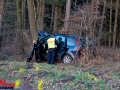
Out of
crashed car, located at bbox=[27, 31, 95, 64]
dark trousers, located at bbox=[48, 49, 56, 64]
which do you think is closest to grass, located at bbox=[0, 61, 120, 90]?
dark trousers, located at bbox=[48, 49, 56, 64]

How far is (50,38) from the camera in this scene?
16188 mm

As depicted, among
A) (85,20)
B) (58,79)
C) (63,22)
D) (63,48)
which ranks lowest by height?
(58,79)

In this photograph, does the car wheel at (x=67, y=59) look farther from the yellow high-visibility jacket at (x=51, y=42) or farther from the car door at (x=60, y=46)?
the yellow high-visibility jacket at (x=51, y=42)

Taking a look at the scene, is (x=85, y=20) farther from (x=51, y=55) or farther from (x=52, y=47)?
(x=51, y=55)

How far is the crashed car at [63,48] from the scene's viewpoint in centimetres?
1594

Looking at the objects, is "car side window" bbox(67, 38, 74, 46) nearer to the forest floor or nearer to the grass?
the forest floor

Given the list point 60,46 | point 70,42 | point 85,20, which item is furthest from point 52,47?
point 85,20

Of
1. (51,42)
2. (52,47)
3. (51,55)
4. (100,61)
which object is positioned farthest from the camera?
(51,55)

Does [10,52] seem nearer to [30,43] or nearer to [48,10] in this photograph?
[30,43]

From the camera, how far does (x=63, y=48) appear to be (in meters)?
16.6

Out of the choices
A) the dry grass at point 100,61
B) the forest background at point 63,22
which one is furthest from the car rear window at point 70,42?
the dry grass at point 100,61

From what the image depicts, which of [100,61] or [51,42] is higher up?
[51,42]

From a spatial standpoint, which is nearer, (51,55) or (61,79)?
(61,79)

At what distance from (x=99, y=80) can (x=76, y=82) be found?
0.82m
